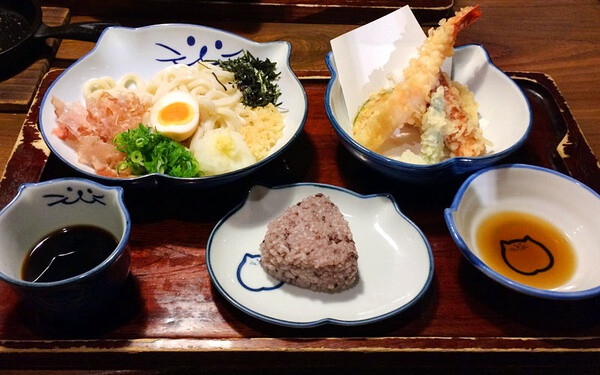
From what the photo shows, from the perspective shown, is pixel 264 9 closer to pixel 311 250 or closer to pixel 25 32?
pixel 25 32

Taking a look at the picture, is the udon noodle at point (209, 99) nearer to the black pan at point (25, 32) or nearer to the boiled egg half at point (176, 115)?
the boiled egg half at point (176, 115)

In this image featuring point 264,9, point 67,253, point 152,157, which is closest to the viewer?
point 67,253

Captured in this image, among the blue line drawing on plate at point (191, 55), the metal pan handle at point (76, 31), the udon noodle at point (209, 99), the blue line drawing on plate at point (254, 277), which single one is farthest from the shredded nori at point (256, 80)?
the blue line drawing on plate at point (254, 277)

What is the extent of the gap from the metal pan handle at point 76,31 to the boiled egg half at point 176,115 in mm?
625

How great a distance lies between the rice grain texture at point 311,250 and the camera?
1.63 m

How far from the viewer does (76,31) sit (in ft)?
8.31

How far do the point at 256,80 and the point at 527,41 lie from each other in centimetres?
179

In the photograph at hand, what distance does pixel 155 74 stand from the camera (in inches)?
96.7

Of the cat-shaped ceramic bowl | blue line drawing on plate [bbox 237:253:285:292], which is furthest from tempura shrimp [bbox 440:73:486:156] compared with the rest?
the cat-shaped ceramic bowl

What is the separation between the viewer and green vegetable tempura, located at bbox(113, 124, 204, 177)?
1898 millimetres

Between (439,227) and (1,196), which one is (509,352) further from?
(1,196)

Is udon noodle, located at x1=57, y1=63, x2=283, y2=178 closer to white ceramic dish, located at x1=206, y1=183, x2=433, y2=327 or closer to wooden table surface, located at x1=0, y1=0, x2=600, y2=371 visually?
white ceramic dish, located at x1=206, y1=183, x2=433, y2=327

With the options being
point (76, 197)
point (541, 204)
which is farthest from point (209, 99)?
point (541, 204)

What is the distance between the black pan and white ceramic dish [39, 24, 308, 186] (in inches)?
7.2
